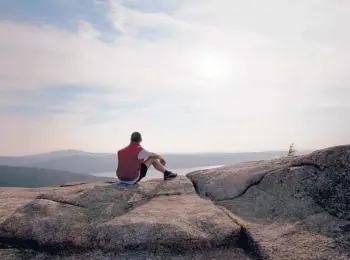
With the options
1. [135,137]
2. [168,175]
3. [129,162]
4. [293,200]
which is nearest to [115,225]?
[129,162]

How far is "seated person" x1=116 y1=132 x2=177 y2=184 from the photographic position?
13516mm

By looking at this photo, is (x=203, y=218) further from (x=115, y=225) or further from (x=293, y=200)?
(x=293, y=200)

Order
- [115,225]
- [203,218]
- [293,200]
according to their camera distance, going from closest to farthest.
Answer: [115,225]
[203,218]
[293,200]

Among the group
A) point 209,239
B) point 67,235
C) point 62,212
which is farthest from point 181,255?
point 62,212

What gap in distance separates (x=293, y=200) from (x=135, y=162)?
6.40 m

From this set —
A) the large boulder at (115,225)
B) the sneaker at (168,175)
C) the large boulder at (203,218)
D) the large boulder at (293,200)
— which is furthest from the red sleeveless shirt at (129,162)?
the large boulder at (293,200)

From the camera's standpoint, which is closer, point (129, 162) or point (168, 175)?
point (129, 162)

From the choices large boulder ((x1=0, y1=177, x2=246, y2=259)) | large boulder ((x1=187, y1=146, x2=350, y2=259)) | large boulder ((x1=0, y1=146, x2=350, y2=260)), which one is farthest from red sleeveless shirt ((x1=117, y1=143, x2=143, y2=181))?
large boulder ((x1=187, y1=146, x2=350, y2=259))

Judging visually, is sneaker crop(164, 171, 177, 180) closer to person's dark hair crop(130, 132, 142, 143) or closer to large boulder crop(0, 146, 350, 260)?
large boulder crop(0, 146, 350, 260)

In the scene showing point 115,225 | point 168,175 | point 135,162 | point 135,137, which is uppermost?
point 135,137

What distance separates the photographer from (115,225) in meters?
9.35

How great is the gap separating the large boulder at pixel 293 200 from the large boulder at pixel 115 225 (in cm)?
98

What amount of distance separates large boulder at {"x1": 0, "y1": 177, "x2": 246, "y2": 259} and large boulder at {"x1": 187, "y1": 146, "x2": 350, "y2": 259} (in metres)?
0.98

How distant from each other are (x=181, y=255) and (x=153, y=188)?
4621 mm
